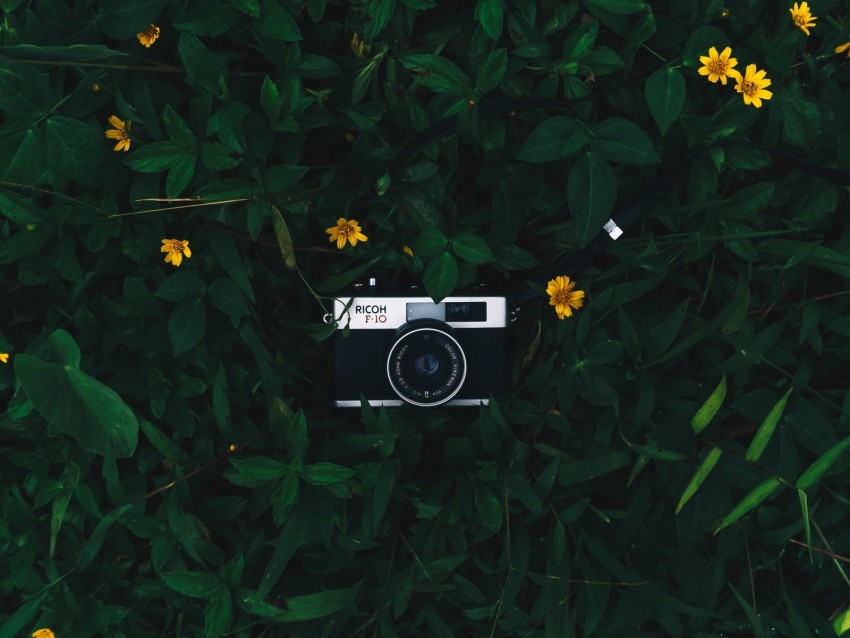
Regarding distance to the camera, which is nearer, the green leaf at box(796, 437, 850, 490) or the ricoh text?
the green leaf at box(796, 437, 850, 490)

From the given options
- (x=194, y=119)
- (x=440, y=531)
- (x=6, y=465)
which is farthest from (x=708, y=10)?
(x=6, y=465)

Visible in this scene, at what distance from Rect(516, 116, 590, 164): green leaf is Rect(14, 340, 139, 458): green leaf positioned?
2.10ft

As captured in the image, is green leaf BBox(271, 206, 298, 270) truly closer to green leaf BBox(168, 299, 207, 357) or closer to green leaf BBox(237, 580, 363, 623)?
green leaf BBox(168, 299, 207, 357)

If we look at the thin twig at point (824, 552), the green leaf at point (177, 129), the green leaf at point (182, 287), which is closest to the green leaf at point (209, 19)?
the green leaf at point (177, 129)

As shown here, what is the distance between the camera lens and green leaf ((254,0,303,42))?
97 centimetres

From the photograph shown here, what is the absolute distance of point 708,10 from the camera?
1.03 m

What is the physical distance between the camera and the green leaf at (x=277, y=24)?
965 millimetres

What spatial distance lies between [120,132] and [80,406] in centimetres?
45

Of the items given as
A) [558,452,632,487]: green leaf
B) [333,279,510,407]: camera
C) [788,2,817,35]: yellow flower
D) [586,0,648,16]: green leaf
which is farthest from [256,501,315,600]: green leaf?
[788,2,817,35]: yellow flower

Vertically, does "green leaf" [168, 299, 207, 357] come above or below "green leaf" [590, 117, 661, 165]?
below

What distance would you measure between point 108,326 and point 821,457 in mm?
1075

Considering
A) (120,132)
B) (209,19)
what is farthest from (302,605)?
(209,19)

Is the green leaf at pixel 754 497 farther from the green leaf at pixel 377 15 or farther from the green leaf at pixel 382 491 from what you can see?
the green leaf at pixel 377 15

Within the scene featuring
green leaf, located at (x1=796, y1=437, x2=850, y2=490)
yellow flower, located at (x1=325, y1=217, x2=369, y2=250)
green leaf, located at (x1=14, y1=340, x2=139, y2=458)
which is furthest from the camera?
yellow flower, located at (x1=325, y1=217, x2=369, y2=250)
